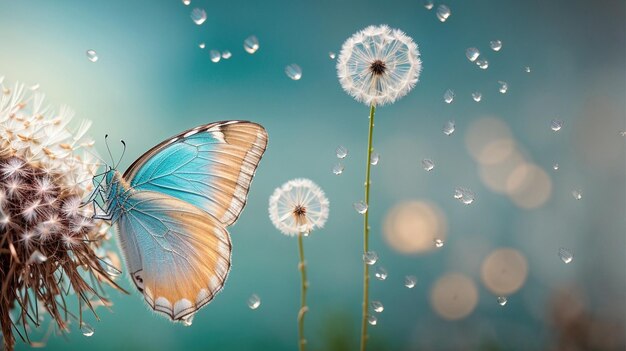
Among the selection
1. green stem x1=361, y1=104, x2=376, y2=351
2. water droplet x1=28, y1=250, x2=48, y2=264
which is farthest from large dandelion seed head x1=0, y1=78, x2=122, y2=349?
green stem x1=361, y1=104, x2=376, y2=351

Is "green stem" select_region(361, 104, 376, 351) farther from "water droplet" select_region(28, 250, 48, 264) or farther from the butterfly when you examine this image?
"water droplet" select_region(28, 250, 48, 264)

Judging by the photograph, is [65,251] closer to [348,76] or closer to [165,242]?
[165,242]

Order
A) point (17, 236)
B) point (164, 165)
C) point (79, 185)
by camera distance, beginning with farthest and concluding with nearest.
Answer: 1. point (164, 165)
2. point (79, 185)
3. point (17, 236)

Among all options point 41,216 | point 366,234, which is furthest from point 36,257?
point 366,234

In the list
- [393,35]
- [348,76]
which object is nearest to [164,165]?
[348,76]

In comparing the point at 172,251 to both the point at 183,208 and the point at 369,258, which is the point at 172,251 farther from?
the point at 369,258

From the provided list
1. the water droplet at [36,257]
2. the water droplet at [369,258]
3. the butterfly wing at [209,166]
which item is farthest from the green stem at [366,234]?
the water droplet at [36,257]

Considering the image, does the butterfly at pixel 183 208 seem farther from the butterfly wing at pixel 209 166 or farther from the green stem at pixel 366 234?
the green stem at pixel 366 234
